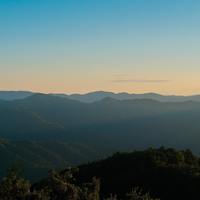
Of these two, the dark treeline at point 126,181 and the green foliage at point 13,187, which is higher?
the green foliage at point 13,187

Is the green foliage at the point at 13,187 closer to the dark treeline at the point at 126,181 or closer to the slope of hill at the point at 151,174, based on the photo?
the dark treeline at the point at 126,181

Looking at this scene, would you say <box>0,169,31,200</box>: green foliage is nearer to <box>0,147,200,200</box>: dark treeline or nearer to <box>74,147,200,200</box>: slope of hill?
<box>0,147,200,200</box>: dark treeline

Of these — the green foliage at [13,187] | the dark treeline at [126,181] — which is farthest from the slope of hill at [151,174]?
the green foliage at [13,187]

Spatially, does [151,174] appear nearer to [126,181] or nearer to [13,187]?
[126,181]

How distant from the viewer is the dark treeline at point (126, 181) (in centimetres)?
2275

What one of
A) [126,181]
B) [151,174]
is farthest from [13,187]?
[151,174]

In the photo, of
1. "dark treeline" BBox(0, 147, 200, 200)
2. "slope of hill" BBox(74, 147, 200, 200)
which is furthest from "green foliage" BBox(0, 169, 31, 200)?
"slope of hill" BBox(74, 147, 200, 200)

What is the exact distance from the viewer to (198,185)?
65000 mm

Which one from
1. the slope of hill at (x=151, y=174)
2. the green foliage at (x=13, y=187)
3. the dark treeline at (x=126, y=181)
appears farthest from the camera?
the slope of hill at (x=151, y=174)

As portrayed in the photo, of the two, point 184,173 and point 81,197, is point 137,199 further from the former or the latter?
point 184,173

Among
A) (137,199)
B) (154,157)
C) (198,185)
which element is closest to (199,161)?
(154,157)

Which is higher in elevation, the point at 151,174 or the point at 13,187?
the point at 13,187

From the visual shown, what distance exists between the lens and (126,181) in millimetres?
73188

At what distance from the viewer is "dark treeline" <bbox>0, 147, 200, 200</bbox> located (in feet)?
74.6
